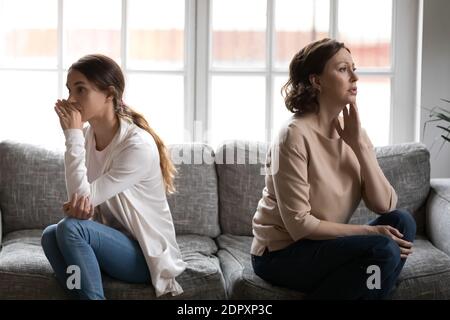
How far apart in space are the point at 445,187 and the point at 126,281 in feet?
4.56

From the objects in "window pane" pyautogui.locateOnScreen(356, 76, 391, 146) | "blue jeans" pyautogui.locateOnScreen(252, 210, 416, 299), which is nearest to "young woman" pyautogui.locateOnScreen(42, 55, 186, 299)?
"blue jeans" pyautogui.locateOnScreen(252, 210, 416, 299)

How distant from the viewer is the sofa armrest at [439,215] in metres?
2.97

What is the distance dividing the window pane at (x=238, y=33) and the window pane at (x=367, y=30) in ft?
1.23

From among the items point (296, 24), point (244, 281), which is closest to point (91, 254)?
point (244, 281)

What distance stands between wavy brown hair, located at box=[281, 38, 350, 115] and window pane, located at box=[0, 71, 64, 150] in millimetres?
1411

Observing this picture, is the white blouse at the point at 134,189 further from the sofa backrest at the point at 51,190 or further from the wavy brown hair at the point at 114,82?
the sofa backrest at the point at 51,190

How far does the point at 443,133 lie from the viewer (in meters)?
3.56

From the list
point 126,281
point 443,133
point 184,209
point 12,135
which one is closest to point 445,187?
point 443,133

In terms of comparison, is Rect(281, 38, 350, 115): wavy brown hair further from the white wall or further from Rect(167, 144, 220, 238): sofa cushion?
the white wall

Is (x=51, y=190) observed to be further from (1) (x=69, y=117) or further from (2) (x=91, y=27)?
(2) (x=91, y=27)

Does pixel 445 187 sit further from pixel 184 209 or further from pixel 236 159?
pixel 184 209

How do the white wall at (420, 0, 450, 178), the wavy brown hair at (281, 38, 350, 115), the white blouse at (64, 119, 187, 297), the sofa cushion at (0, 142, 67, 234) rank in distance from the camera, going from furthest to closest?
1. the white wall at (420, 0, 450, 178)
2. the sofa cushion at (0, 142, 67, 234)
3. the wavy brown hair at (281, 38, 350, 115)
4. the white blouse at (64, 119, 187, 297)

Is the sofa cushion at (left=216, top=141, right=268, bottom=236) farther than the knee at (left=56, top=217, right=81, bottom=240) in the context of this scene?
Yes

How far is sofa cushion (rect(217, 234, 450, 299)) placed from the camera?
2559 millimetres
